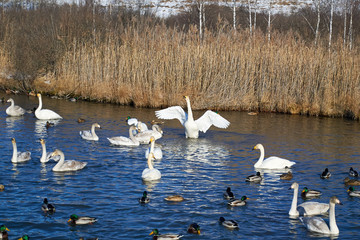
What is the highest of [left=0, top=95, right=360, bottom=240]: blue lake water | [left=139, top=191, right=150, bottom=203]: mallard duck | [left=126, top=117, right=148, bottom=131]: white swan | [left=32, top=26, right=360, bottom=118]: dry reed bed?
[left=32, top=26, right=360, bottom=118]: dry reed bed

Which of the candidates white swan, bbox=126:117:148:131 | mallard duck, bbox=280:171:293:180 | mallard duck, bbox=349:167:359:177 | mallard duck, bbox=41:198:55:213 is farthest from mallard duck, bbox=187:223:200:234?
white swan, bbox=126:117:148:131

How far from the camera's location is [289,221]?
10789 millimetres

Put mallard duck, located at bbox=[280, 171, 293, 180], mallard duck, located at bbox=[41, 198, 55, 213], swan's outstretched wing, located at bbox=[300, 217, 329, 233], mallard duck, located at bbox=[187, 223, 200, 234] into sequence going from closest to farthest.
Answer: mallard duck, located at bbox=[187, 223, 200, 234]
swan's outstretched wing, located at bbox=[300, 217, 329, 233]
mallard duck, located at bbox=[41, 198, 55, 213]
mallard duck, located at bbox=[280, 171, 293, 180]

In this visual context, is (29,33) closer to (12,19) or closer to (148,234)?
(12,19)

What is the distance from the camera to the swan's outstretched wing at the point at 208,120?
1953 centimetres

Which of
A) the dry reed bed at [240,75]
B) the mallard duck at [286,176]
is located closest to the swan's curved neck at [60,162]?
the mallard duck at [286,176]

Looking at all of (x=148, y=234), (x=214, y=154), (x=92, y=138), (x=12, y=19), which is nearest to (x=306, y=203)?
(x=148, y=234)

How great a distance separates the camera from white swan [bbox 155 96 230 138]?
19219 mm

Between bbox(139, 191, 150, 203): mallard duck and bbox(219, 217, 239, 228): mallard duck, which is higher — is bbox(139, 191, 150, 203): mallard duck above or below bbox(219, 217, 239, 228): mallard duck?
above

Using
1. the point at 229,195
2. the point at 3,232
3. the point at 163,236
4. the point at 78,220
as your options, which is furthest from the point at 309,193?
the point at 3,232

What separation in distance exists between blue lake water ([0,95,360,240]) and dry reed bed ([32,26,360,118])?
270 cm

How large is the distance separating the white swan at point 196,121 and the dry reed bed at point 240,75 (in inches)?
205

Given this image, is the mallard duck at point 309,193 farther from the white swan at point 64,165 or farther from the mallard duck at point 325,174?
the white swan at point 64,165

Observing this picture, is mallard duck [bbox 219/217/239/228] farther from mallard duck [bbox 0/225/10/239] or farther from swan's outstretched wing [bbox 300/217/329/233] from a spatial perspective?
mallard duck [bbox 0/225/10/239]
